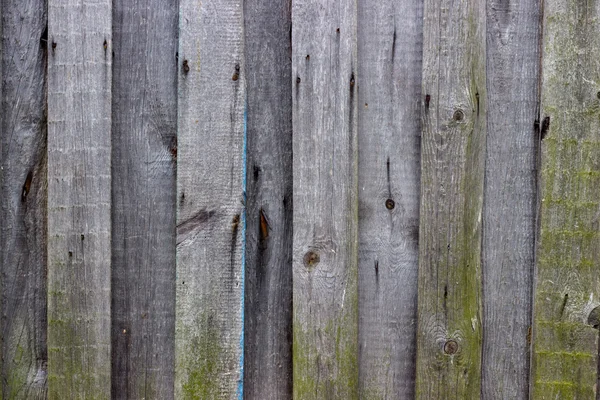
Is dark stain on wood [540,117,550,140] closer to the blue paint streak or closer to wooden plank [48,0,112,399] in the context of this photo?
the blue paint streak

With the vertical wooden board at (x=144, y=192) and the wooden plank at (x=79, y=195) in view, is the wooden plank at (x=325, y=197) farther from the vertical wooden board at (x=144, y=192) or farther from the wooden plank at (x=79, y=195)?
the wooden plank at (x=79, y=195)

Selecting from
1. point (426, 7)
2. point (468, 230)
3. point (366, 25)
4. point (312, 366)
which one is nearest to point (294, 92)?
point (366, 25)

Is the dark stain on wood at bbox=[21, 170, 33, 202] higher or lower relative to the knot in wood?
higher

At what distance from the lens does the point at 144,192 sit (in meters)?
2.13

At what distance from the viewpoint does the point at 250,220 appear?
2.13m

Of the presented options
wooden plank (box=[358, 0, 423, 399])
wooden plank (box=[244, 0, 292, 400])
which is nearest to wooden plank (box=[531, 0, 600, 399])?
wooden plank (box=[358, 0, 423, 399])

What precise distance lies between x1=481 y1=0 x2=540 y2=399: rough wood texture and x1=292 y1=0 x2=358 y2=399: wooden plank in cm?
47

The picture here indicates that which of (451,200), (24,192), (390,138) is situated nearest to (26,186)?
(24,192)

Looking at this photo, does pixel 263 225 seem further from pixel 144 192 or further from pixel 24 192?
pixel 24 192

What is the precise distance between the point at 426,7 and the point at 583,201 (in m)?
0.84

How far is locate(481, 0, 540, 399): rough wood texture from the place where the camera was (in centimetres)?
209

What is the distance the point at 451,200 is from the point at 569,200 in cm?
40

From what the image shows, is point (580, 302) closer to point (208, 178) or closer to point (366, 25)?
point (366, 25)

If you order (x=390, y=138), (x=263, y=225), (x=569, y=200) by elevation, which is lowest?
(x=263, y=225)
